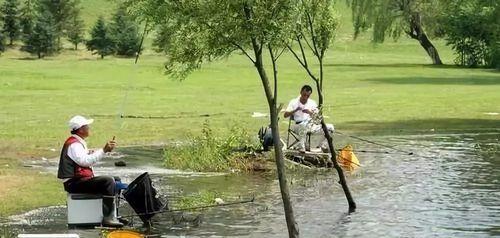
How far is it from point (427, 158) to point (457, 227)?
8915 mm

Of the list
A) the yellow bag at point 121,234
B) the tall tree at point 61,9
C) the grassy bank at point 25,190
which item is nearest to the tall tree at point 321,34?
the yellow bag at point 121,234

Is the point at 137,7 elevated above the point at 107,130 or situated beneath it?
elevated above

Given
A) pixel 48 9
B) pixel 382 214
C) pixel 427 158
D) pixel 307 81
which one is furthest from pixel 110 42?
pixel 382 214

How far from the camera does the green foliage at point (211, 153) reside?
21.6 metres

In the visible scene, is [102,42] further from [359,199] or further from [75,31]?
[359,199]

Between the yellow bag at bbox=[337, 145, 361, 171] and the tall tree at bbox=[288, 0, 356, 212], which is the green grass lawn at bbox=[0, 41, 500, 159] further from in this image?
the yellow bag at bbox=[337, 145, 361, 171]

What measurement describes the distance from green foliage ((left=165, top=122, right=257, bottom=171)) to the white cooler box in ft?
25.2

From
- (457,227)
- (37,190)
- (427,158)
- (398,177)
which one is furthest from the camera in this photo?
(427,158)

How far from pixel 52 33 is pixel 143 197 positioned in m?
81.4

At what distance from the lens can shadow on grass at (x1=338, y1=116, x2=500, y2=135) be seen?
3112 centimetres

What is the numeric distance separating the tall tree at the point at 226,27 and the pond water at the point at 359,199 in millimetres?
2687

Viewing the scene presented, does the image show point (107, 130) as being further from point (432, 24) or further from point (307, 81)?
point (432, 24)

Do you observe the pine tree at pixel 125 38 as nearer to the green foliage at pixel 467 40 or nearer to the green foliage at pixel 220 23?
the green foliage at pixel 467 40

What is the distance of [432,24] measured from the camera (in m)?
90.8
